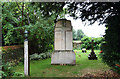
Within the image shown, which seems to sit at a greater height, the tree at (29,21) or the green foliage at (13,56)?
the tree at (29,21)

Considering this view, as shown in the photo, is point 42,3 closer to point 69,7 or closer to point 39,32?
point 69,7

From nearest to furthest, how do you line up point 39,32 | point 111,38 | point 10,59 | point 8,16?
1. point 111,38
2. point 10,59
3. point 8,16
4. point 39,32

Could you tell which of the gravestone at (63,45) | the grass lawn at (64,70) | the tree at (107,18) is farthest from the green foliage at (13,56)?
the tree at (107,18)

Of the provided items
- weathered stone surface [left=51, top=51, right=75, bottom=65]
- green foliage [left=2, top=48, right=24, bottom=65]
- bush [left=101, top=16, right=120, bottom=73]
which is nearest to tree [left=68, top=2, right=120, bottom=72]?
bush [left=101, top=16, right=120, bottom=73]

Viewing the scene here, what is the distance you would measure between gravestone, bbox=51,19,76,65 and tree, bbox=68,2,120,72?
0.99 metres

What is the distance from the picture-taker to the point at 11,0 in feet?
24.2

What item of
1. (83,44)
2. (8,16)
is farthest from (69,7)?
(83,44)

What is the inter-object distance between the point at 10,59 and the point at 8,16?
2.82 metres

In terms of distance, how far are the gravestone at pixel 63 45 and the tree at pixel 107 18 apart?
3.25 ft

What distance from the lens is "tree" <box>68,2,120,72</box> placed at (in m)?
3.60

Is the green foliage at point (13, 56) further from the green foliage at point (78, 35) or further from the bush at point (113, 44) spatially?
the green foliage at point (78, 35)

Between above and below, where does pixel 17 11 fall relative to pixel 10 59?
above

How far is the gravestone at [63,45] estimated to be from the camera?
5984 millimetres

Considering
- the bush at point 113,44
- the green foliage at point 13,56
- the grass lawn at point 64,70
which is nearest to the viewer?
the bush at point 113,44
